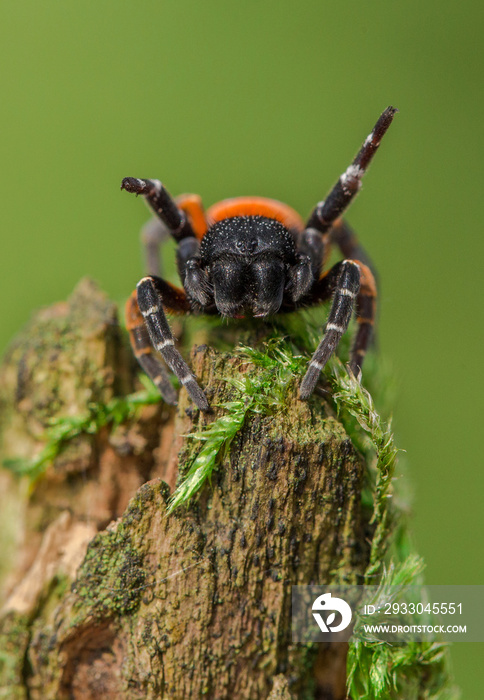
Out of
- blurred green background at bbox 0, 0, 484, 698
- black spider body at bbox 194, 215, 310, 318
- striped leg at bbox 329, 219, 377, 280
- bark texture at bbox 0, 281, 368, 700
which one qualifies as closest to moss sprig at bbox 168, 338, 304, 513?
bark texture at bbox 0, 281, 368, 700

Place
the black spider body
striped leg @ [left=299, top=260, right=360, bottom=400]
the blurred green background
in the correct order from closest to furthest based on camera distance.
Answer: striped leg @ [left=299, top=260, right=360, bottom=400] < the black spider body < the blurred green background

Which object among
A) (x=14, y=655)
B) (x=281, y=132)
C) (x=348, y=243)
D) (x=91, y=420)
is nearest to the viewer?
(x=14, y=655)

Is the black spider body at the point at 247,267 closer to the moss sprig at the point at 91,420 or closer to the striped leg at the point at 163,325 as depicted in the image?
the striped leg at the point at 163,325

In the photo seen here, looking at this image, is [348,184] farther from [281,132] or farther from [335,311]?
[281,132]

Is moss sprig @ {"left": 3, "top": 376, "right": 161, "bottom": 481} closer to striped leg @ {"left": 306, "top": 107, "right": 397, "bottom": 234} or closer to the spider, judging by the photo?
the spider

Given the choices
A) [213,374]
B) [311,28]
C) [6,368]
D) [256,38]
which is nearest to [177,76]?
[256,38]

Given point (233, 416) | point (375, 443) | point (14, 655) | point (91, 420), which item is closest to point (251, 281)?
point (233, 416)

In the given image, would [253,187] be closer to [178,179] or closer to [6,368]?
[178,179]
